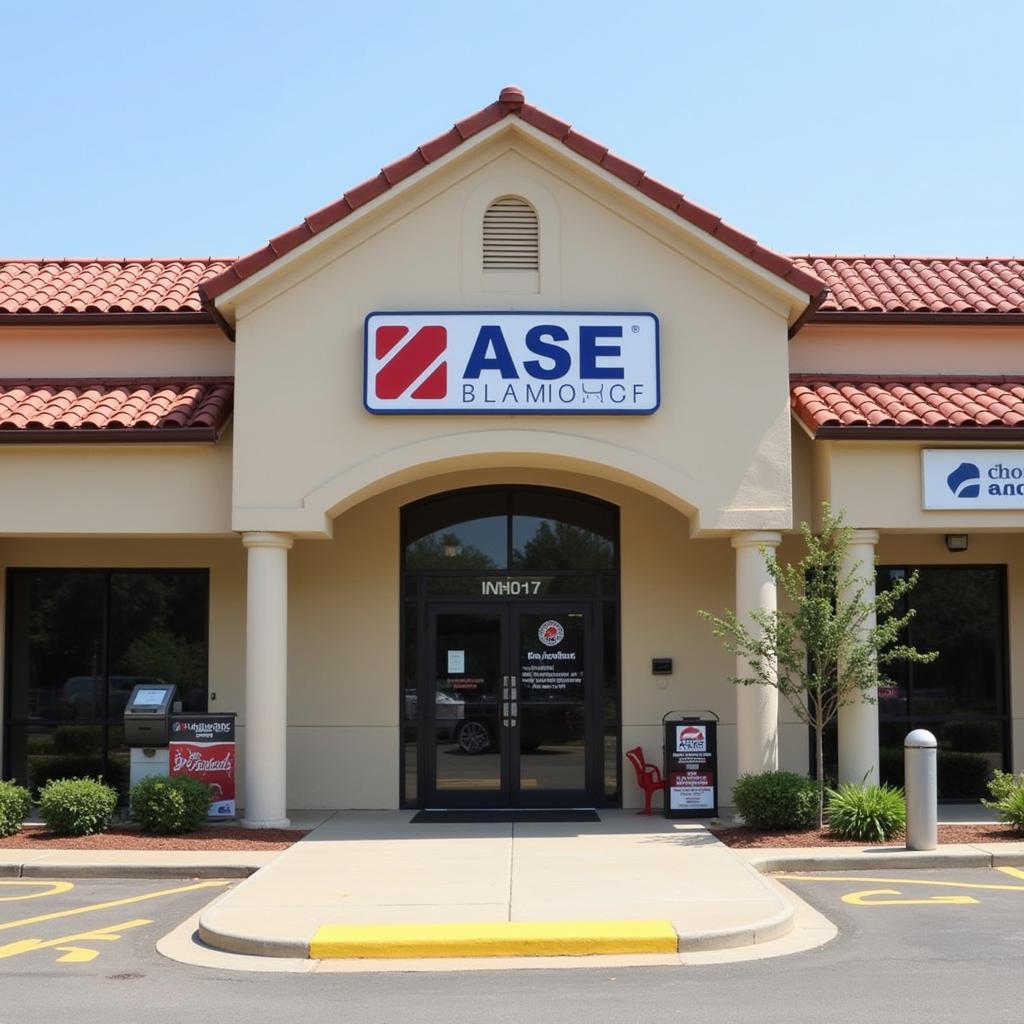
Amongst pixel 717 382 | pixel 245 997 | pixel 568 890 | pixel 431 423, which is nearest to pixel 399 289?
pixel 431 423

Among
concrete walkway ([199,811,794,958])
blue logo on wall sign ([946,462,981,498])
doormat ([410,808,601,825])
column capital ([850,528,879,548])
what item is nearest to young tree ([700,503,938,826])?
column capital ([850,528,879,548])

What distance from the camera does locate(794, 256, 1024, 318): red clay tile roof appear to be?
17.3 m

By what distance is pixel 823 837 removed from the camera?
539 inches

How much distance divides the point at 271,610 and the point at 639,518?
4741 mm

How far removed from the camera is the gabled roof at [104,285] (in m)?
17.0

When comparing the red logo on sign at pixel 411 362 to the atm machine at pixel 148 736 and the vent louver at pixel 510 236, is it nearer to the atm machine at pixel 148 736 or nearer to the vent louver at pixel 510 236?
the vent louver at pixel 510 236

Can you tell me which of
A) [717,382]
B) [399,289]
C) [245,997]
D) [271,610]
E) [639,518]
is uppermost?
[399,289]

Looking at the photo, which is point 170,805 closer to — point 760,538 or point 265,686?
point 265,686

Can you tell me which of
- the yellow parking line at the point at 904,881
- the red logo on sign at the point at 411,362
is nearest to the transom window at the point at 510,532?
the red logo on sign at the point at 411,362

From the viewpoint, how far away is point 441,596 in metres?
16.8

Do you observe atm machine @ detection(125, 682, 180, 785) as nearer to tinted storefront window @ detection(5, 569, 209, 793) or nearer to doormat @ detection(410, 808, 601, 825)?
tinted storefront window @ detection(5, 569, 209, 793)

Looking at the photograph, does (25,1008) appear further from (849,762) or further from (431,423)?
(849,762)

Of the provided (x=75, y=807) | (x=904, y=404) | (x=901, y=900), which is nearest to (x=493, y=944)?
(x=901, y=900)

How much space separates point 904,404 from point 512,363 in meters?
4.63
